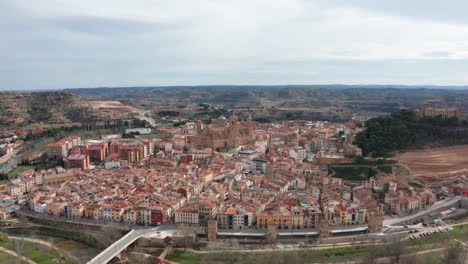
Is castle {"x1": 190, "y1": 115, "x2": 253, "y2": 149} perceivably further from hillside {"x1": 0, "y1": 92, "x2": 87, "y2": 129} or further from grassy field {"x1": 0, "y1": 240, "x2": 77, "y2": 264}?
hillside {"x1": 0, "y1": 92, "x2": 87, "y2": 129}

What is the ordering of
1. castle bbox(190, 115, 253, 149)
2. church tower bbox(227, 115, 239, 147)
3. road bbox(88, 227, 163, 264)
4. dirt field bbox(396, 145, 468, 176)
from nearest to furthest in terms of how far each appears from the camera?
road bbox(88, 227, 163, 264)
dirt field bbox(396, 145, 468, 176)
castle bbox(190, 115, 253, 149)
church tower bbox(227, 115, 239, 147)

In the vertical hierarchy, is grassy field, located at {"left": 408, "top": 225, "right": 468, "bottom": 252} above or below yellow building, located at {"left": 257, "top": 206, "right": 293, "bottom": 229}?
below

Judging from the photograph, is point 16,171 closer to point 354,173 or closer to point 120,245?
point 120,245

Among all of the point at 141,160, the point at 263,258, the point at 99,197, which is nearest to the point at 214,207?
the point at 263,258

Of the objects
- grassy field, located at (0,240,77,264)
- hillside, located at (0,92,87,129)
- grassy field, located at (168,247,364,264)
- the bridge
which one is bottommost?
grassy field, located at (0,240,77,264)

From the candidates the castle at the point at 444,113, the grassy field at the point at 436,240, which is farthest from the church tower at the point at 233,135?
the grassy field at the point at 436,240

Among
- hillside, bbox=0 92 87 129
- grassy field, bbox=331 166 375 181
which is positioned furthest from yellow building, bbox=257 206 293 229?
hillside, bbox=0 92 87 129
